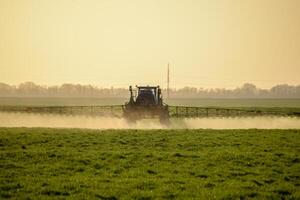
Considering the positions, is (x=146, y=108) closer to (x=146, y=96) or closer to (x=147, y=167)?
(x=146, y=96)

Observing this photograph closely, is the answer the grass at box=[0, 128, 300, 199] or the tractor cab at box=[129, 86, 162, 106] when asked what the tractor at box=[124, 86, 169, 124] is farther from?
the grass at box=[0, 128, 300, 199]

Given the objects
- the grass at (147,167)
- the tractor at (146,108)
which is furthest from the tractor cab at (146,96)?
the grass at (147,167)

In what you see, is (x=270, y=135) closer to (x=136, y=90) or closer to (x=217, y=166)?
(x=217, y=166)

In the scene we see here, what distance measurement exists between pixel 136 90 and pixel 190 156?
95.4ft

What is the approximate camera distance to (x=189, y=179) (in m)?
14.5

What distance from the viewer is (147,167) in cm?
1638

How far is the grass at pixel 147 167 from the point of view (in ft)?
42.1

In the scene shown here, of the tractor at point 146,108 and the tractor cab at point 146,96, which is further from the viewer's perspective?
the tractor cab at point 146,96

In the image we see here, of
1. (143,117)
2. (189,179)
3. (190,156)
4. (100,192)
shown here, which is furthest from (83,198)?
(143,117)

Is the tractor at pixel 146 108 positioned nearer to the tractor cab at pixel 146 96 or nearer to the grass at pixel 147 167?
the tractor cab at pixel 146 96

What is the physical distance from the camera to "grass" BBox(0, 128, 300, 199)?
12.8 metres

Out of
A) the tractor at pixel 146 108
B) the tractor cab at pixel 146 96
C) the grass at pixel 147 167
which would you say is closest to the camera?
the grass at pixel 147 167

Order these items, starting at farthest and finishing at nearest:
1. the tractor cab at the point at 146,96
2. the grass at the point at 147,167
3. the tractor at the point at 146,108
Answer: the tractor cab at the point at 146,96 < the tractor at the point at 146,108 < the grass at the point at 147,167

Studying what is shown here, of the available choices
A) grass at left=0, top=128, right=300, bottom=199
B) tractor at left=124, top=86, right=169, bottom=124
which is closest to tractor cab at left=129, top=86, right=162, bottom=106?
tractor at left=124, top=86, right=169, bottom=124
